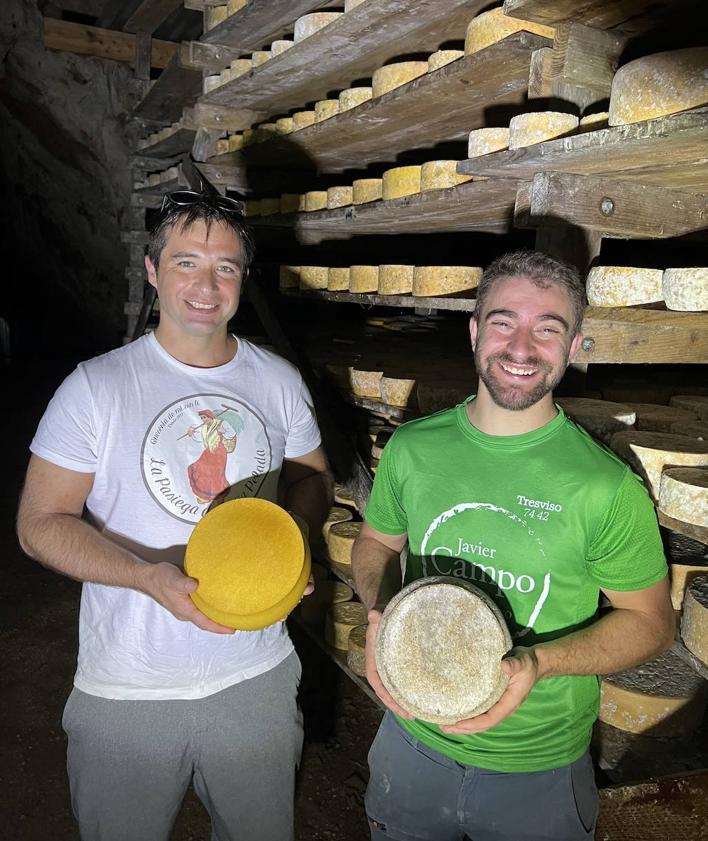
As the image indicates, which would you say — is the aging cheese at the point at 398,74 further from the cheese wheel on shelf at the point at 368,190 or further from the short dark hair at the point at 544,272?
the short dark hair at the point at 544,272

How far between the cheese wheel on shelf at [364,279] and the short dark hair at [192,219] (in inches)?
53.9

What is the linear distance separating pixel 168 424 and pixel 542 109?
1.42 metres

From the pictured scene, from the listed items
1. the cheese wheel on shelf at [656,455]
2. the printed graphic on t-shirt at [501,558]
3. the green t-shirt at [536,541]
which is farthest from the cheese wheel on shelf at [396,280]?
the printed graphic on t-shirt at [501,558]

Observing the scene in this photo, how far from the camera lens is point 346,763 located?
A: 10.5 feet

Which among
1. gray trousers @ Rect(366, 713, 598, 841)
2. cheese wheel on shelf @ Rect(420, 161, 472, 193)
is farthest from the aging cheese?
gray trousers @ Rect(366, 713, 598, 841)

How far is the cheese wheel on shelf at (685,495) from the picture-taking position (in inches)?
60.3

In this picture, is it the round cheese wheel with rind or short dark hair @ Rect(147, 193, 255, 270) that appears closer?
the round cheese wheel with rind

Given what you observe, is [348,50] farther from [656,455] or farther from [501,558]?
[501,558]

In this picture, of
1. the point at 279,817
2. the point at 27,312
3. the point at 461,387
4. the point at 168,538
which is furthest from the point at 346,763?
the point at 27,312

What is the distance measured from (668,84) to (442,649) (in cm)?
131

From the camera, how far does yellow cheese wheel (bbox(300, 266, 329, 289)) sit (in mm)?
3463

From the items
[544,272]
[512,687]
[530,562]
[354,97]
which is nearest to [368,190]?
[354,97]

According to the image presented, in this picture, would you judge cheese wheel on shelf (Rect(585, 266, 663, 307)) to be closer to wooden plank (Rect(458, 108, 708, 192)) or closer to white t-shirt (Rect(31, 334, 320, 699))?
wooden plank (Rect(458, 108, 708, 192))

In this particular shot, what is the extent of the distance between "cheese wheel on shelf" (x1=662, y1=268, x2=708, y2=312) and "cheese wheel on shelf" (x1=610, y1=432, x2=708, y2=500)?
1.17 ft
